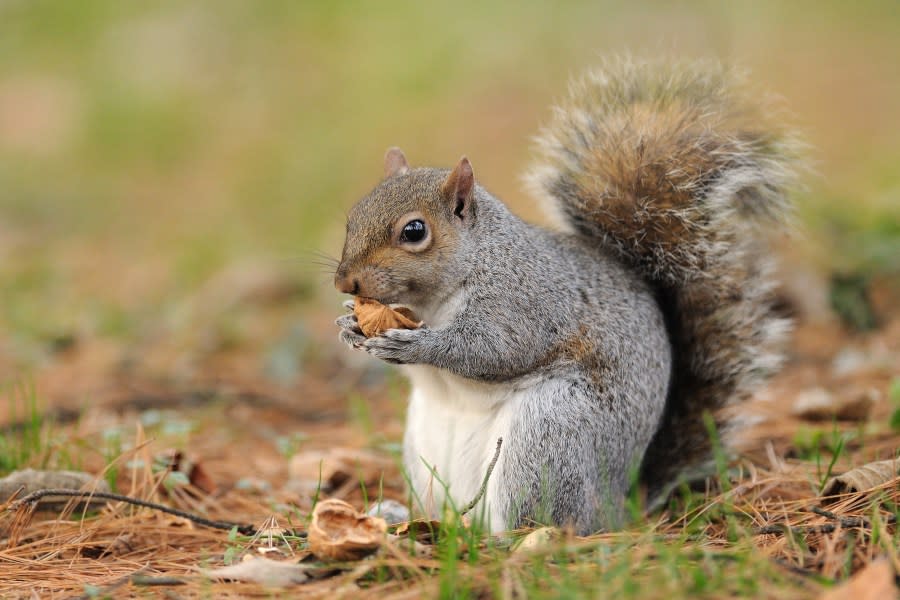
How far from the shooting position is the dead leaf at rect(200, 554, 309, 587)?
1.55 metres

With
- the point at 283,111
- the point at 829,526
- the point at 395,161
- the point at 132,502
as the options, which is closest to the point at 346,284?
the point at 395,161

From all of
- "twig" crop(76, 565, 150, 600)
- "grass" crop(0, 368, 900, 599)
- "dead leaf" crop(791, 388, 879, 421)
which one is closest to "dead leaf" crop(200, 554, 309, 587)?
"grass" crop(0, 368, 900, 599)

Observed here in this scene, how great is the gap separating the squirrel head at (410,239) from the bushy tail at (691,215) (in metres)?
0.36

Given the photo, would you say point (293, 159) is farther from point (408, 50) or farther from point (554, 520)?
point (554, 520)

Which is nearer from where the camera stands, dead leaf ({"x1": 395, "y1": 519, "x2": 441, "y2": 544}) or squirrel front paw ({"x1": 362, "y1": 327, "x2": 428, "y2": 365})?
dead leaf ({"x1": 395, "y1": 519, "x2": 441, "y2": 544})

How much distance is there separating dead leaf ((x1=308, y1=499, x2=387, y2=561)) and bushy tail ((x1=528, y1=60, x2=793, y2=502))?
929mm

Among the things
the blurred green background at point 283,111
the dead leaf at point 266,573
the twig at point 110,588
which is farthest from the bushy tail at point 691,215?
the blurred green background at point 283,111

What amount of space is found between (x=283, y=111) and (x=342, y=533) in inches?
254

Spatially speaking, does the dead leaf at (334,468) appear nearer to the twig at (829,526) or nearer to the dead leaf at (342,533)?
the dead leaf at (342,533)

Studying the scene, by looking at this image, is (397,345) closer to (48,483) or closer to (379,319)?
(379,319)

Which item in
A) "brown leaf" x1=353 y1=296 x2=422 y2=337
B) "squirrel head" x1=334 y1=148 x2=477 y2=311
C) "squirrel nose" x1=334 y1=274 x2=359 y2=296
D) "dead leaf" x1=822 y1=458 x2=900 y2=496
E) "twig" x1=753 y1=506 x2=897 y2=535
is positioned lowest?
"twig" x1=753 y1=506 x2=897 y2=535

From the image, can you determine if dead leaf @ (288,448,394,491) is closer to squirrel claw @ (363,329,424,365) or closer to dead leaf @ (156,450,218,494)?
dead leaf @ (156,450,218,494)

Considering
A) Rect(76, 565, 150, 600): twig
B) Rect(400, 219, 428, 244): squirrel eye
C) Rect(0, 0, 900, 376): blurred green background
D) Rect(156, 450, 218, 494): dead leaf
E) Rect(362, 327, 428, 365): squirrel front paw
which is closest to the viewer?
Rect(76, 565, 150, 600): twig

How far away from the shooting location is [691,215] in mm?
2264
